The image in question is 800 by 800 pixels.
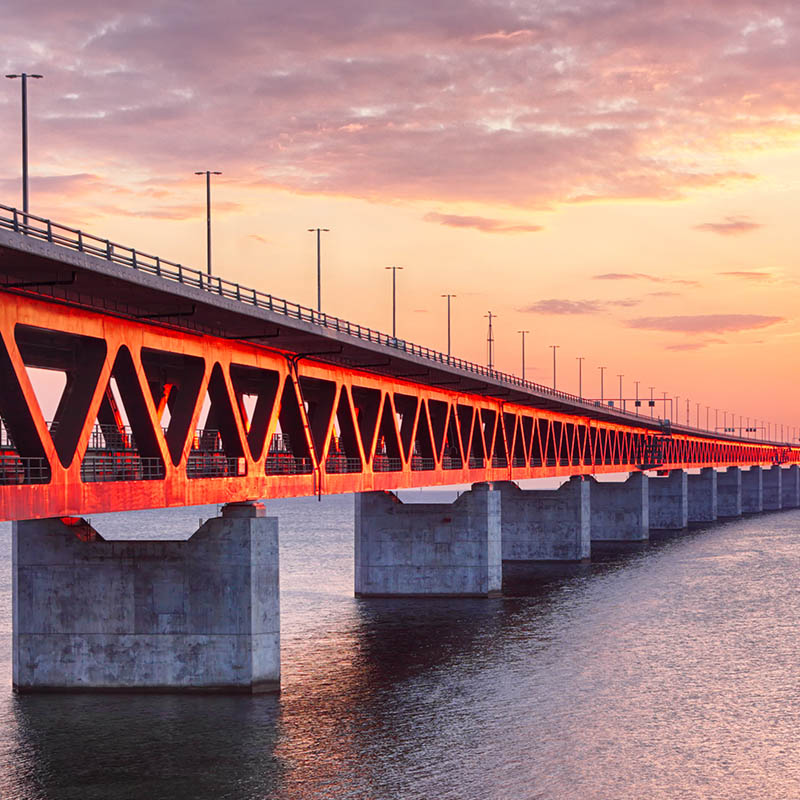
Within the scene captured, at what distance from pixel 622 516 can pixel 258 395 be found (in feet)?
283

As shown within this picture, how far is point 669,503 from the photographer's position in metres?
156

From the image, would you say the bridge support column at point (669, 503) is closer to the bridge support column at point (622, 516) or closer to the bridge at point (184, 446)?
the bridge support column at point (622, 516)

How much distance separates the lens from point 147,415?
35.5 meters

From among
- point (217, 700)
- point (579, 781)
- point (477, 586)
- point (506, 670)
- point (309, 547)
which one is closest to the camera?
point (579, 781)

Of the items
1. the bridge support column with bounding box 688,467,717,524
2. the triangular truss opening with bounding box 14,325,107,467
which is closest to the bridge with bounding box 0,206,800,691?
the triangular truss opening with bounding box 14,325,107,467

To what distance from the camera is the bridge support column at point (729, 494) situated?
189 meters

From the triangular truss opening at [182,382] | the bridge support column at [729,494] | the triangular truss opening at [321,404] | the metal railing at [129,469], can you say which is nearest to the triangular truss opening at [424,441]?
the triangular truss opening at [321,404]

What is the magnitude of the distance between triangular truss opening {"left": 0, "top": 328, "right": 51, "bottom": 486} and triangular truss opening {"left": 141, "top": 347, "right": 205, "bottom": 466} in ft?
17.8

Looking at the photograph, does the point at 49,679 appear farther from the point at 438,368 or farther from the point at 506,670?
the point at 438,368

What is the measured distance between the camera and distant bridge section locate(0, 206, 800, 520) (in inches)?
1202

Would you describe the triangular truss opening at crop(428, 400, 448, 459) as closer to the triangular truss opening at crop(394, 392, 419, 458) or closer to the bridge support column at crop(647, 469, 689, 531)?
the triangular truss opening at crop(394, 392, 419, 458)

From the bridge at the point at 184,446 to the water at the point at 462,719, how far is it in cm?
331

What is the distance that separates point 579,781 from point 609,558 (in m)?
72.8

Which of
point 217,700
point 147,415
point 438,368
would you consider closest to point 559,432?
point 438,368
